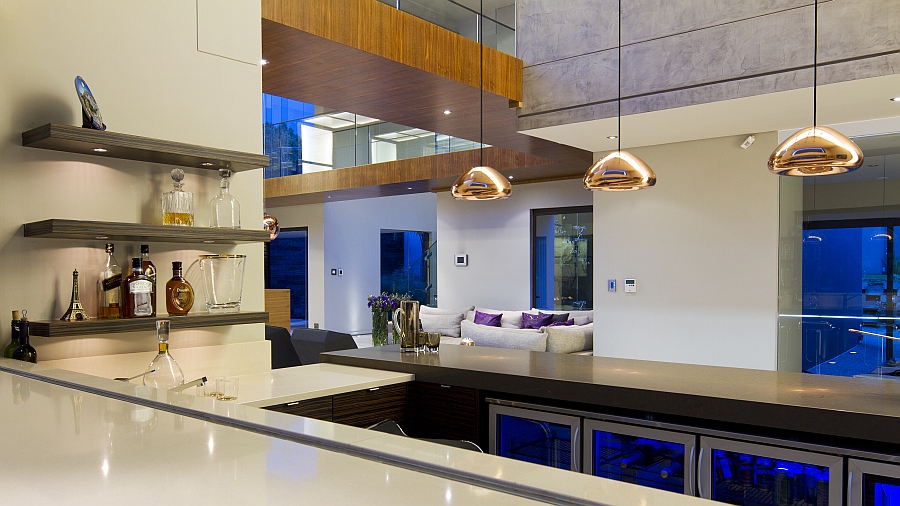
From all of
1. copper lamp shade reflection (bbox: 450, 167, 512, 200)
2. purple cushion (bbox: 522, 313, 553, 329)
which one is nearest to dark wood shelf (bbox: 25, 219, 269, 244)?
copper lamp shade reflection (bbox: 450, 167, 512, 200)

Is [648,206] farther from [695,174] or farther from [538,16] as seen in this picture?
[538,16]

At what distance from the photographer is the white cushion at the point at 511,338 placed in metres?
6.84

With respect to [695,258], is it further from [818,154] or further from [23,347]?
[23,347]

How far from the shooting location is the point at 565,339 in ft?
22.8

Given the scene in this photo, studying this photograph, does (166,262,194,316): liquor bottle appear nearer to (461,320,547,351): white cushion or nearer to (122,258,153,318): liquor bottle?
(122,258,153,318): liquor bottle

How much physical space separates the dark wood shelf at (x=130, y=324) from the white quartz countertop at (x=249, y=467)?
3.33ft

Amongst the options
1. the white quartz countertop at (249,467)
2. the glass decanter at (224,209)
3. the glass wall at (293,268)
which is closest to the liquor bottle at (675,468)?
the white quartz countertop at (249,467)

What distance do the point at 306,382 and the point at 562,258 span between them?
6.41 m

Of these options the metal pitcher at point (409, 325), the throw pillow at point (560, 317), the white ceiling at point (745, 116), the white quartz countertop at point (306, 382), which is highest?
the white ceiling at point (745, 116)

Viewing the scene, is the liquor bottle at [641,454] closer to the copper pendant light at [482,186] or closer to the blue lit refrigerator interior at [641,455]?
the blue lit refrigerator interior at [641,455]

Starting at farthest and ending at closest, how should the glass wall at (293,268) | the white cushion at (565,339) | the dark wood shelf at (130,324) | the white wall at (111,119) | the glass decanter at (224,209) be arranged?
the glass wall at (293,268), the white cushion at (565,339), the glass decanter at (224,209), the white wall at (111,119), the dark wood shelf at (130,324)

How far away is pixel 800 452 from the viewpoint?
2160 millimetres

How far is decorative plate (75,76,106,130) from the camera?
2.29m

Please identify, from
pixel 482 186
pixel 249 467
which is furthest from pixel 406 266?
pixel 249 467
